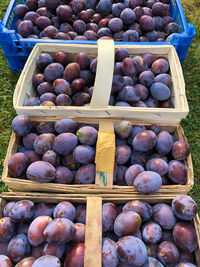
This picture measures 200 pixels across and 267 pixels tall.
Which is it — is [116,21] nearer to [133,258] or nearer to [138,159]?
[138,159]

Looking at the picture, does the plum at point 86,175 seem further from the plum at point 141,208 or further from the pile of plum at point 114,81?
the pile of plum at point 114,81

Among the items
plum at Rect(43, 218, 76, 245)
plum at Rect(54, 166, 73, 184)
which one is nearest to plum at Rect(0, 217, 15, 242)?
plum at Rect(43, 218, 76, 245)

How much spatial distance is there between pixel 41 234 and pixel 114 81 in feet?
3.43

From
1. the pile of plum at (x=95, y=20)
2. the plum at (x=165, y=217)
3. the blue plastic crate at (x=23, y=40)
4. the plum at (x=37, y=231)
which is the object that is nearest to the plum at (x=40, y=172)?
the plum at (x=37, y=231)

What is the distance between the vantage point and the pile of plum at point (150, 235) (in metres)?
1.08

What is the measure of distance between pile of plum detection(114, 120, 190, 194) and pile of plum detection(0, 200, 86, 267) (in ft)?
1.09

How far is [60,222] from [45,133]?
62 cm

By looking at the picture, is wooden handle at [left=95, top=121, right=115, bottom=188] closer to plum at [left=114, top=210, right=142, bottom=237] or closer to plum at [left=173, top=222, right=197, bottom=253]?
plum at [left=114, top=210, right=142, bottom=237]

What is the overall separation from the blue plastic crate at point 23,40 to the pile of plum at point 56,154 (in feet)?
3.12

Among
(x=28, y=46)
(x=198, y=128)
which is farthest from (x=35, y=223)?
(x=198, y=128)

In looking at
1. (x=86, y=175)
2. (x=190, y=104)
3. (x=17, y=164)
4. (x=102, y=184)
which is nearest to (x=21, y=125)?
(x=17, y=164)

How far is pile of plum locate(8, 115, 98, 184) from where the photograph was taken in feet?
4.53

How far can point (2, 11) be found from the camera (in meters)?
3.49

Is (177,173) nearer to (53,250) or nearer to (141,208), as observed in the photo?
(141,208)
